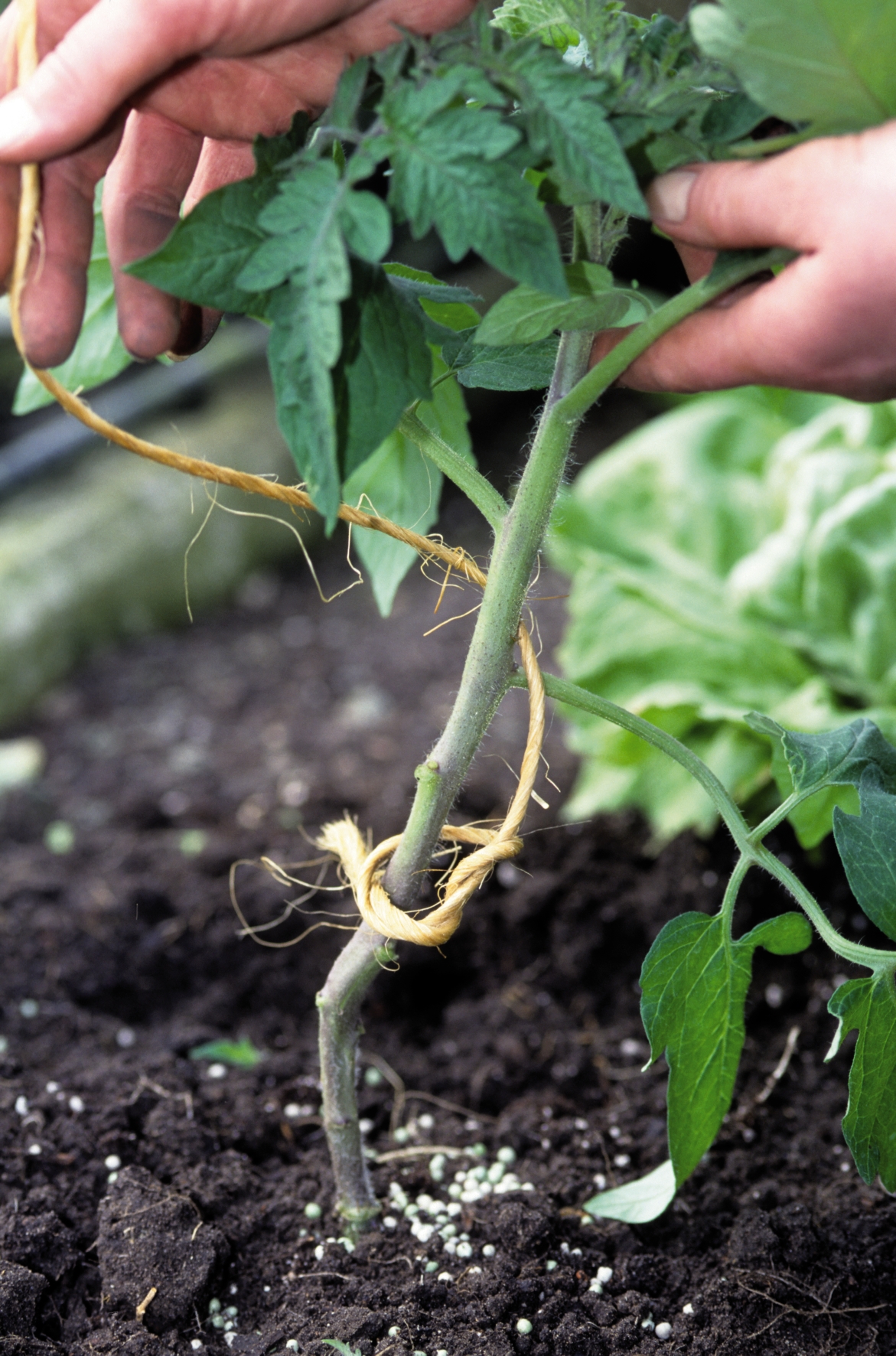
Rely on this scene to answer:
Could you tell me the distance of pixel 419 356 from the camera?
570mm

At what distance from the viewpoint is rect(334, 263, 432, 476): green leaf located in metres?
0.54

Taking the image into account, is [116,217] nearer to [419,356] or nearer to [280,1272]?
[419,356]

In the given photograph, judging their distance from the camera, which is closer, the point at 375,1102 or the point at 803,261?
the point at 803,261

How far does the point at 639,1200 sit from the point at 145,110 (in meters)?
0.75

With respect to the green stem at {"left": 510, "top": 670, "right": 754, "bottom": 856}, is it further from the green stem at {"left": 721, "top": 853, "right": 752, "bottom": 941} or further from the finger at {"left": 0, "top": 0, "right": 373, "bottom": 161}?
the finger at {"left": 0, "top": 0, "right": 373, "bottom": 161}

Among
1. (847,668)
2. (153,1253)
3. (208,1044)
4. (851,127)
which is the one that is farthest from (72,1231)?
(847,668)

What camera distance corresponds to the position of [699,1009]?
0.67 metres

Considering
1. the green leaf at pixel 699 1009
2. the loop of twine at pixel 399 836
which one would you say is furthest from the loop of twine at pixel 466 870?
the green leaf at pixel 699 1009

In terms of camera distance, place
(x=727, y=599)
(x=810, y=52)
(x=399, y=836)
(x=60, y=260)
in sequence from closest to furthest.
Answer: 1. (x=810, y=52)
2. (x=60, y=260)
3. (x=399, y=836)
4. (x=727, y=599)

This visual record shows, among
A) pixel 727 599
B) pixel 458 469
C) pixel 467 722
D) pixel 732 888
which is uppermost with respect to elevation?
pixel 458 469

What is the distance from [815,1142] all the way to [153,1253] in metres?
0.52

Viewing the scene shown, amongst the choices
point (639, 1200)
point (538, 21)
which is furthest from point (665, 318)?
point (639, 1200)

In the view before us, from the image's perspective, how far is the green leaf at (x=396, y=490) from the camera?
2.55ft

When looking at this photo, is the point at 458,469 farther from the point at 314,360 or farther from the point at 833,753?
the point at 833,753
